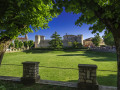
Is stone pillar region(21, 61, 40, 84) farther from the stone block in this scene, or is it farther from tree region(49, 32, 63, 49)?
tree region(49, 32, 63, 49)

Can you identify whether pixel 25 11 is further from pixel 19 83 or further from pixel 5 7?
pixel 19 83

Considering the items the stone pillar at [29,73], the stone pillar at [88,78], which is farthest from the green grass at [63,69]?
the stone pillar at [88,78]

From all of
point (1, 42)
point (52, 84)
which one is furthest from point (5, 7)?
point (52, 84)

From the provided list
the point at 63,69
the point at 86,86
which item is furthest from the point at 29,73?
the point at 63,69

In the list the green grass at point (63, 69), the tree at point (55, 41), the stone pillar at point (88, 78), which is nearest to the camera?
the stone pillar at point (88, 78)

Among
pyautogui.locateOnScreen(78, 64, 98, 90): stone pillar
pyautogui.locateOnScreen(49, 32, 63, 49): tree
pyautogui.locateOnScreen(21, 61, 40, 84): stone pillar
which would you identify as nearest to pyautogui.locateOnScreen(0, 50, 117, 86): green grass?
pyautogui.locateOnScreen(21, 61, 40, 84): stone pillar

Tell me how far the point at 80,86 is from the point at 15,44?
4657cm

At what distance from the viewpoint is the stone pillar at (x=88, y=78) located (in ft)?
12.2

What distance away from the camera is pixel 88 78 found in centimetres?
379

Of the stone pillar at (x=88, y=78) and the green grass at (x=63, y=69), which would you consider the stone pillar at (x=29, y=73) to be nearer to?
the green grass at (x=63, y=69)

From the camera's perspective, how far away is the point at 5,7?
3377 millimetres

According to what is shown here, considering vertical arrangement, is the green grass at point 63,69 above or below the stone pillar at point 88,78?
below

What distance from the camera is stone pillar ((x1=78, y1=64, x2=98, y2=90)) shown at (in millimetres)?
3726

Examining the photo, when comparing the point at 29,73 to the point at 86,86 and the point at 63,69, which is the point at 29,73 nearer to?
the point at 86,86
